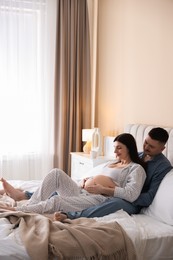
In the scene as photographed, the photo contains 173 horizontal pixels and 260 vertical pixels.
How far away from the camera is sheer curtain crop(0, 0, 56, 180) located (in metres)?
5.20

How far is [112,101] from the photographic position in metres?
5.23

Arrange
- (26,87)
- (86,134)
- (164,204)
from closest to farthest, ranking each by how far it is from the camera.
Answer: (164,204)
(86,134)
(26,87)

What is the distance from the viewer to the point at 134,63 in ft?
15.4

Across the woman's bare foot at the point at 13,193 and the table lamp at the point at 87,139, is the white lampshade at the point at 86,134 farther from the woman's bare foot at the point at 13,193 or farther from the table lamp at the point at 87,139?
the woman's bare foot at the point at 13,193

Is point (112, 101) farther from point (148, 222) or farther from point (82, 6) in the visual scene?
point (148, 222)

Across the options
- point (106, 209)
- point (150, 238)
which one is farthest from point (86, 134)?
point (150, 238)

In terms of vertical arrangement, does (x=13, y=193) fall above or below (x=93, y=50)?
below

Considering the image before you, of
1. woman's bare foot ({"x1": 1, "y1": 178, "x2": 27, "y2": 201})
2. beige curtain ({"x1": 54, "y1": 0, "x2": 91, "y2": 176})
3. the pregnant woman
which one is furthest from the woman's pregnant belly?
beige curtain ({"x1": 54, "y1": 0, "x2": 91, "y2": 176})

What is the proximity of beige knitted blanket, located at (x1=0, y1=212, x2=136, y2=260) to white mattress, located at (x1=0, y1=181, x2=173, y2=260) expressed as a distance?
5 centimetres

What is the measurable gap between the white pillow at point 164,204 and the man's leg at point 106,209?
5.1 inches

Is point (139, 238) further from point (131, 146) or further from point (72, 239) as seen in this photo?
point (131, 146)

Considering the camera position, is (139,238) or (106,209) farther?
(106,209)

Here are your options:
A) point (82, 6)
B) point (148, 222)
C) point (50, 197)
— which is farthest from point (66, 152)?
point (148, 222)

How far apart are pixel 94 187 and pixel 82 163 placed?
1.71 meters
